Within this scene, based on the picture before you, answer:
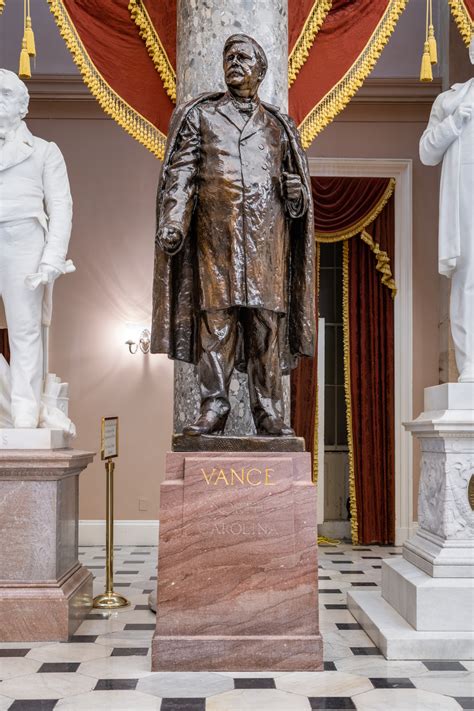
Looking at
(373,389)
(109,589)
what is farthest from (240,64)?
(373,389)

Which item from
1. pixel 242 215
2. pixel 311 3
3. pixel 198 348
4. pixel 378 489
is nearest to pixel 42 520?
pixel 198 348

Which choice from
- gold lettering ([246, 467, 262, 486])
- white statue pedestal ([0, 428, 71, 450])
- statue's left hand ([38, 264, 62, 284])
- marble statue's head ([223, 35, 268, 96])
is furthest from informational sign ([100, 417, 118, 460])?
marble statue's head ([223, 35, 268, 96])

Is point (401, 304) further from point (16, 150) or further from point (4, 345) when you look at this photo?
point (16, 150)

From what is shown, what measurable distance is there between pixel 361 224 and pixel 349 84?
3.55m

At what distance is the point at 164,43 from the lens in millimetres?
6062

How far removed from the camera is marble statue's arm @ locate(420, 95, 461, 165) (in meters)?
5.07

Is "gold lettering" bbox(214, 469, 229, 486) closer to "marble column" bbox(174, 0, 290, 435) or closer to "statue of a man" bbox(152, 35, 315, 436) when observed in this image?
"statue of a man" bbox(152, 35, 315, 436)

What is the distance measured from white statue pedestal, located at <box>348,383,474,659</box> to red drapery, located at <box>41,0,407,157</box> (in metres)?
2.34

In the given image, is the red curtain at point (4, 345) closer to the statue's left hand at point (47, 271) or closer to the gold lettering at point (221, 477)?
the statue's left hand at point (47, 271)

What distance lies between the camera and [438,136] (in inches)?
202

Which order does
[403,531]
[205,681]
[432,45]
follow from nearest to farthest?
[205,681] → [432,45] → [403,531]

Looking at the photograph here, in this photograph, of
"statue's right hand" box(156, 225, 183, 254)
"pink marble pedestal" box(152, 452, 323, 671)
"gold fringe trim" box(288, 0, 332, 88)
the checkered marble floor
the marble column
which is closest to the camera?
the checkered marble floor

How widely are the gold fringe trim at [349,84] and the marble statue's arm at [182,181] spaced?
1880 millimetres

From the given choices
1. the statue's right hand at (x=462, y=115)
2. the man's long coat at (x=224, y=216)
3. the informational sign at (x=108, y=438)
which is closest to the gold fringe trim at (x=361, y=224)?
the informational sign at (x=108, y=438)
